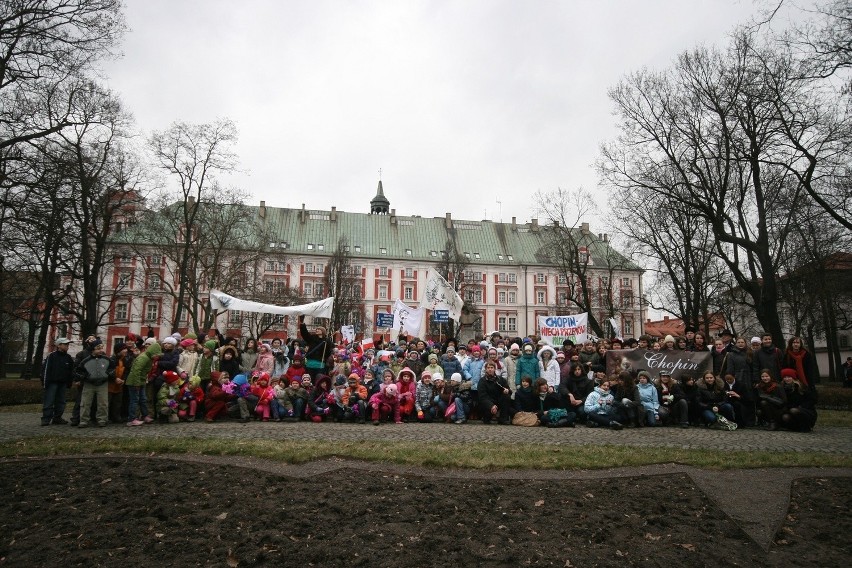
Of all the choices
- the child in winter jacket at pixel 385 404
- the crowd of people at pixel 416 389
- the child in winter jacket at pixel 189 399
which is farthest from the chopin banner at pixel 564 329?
the child in winter jacket at pixel 189 399

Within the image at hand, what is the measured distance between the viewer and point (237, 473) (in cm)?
759

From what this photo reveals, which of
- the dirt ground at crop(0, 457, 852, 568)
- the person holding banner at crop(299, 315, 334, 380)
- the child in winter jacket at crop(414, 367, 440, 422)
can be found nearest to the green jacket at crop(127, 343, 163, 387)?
the person holding banner at crop(299, 315, 334, 380)

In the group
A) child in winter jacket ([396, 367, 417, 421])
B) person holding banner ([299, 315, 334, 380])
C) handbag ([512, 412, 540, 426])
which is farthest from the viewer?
person holding banner ([299, 315, 334, 380])

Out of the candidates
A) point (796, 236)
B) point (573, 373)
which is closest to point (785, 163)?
point (573, 373)

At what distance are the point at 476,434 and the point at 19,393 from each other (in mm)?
16330

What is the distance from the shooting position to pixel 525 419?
1410 cm

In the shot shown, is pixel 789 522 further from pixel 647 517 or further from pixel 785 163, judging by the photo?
pixel 785 163

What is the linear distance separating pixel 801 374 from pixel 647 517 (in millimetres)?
9668

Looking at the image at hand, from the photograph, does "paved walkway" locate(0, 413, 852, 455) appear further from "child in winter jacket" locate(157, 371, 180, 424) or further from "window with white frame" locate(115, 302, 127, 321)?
"window with white frame" locate(115, 302, 127, 321)

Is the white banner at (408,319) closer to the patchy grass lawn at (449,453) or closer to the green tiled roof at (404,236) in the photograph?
the patchy grass lawn at (449,453)

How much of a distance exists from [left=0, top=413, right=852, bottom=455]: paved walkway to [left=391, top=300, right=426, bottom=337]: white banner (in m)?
8.36

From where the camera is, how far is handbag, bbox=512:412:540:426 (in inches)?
552

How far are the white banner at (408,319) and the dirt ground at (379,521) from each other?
1416 centimetres

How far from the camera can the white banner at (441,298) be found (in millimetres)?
20844
